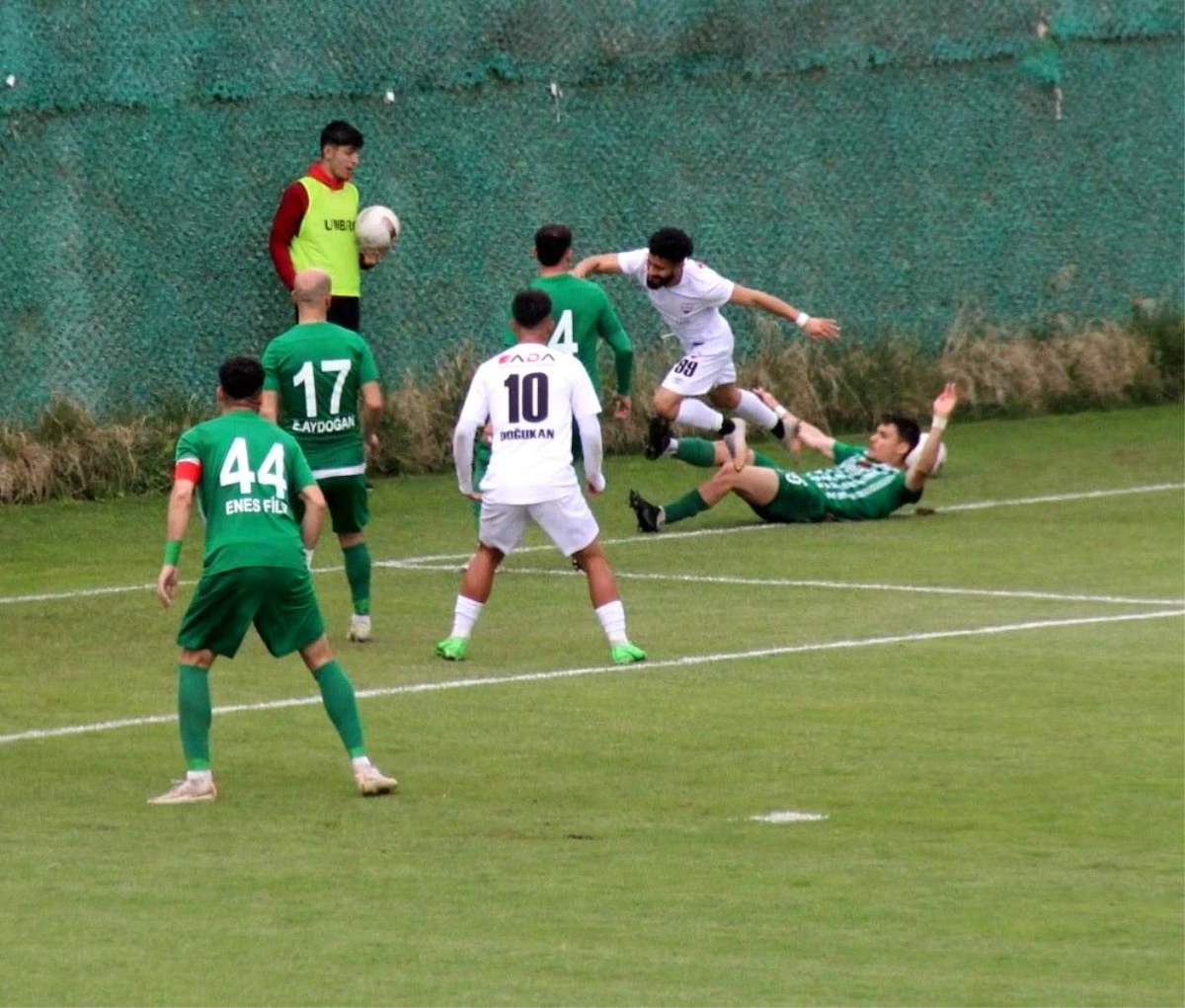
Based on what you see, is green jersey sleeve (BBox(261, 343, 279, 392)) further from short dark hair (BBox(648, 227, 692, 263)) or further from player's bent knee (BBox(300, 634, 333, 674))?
short dark hair (BBox(648, 227, 692, 263))

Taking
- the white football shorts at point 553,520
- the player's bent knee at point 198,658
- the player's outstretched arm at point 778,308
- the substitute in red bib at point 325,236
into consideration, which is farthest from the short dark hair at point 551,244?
the player's bent knee at point 198,658

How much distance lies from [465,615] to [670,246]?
543 cm

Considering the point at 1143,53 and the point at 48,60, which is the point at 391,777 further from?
the point at 1143,53

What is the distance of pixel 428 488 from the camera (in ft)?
70.5

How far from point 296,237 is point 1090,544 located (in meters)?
6.19

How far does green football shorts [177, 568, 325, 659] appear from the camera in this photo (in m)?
10.3

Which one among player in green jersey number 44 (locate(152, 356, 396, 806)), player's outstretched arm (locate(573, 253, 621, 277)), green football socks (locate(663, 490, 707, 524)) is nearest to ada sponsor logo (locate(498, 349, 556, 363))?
player in green jersey number 44 (locate(152, 356, 396, 806))

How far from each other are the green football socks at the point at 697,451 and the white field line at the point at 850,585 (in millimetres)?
2091

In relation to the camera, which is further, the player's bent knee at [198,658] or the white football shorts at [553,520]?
the white football shorts at [553,520]

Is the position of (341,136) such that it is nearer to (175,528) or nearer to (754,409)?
(754,409)

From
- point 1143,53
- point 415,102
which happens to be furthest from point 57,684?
point 1143,53

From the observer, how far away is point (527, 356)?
13.3 meters

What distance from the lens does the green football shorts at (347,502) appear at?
1412cm

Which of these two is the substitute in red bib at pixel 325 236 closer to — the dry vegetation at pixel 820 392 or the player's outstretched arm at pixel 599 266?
the dry vegetation at pixel 820 392
